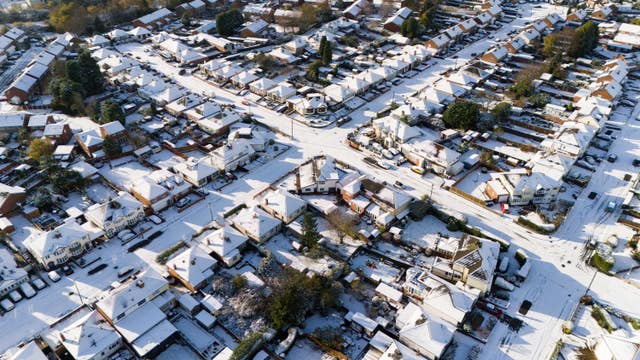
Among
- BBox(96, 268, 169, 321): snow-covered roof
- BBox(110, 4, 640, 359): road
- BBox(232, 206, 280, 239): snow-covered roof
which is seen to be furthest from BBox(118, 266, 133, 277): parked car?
BBox(110, 4, 640, 359): road

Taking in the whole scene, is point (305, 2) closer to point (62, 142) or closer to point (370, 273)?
point (62, 142)

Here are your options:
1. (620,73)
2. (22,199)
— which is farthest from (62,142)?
(620,73)

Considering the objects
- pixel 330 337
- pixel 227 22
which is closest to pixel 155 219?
pixel 330 337

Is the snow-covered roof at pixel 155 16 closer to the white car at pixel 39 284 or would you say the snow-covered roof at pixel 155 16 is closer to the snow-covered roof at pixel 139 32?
the snow-covered roof at pixel 139 32

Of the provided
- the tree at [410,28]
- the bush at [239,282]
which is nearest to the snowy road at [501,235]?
the bush at [239,282]

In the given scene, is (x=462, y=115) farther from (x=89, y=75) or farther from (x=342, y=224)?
(x=89, y=75)

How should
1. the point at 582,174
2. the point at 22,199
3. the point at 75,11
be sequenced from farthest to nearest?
1. the point at 75,11
2. the point at 582,174
3. the point at 22,199

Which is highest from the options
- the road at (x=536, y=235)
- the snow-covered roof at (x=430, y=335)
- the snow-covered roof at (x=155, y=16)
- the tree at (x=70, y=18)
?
the tree at (x=70, y=18)
